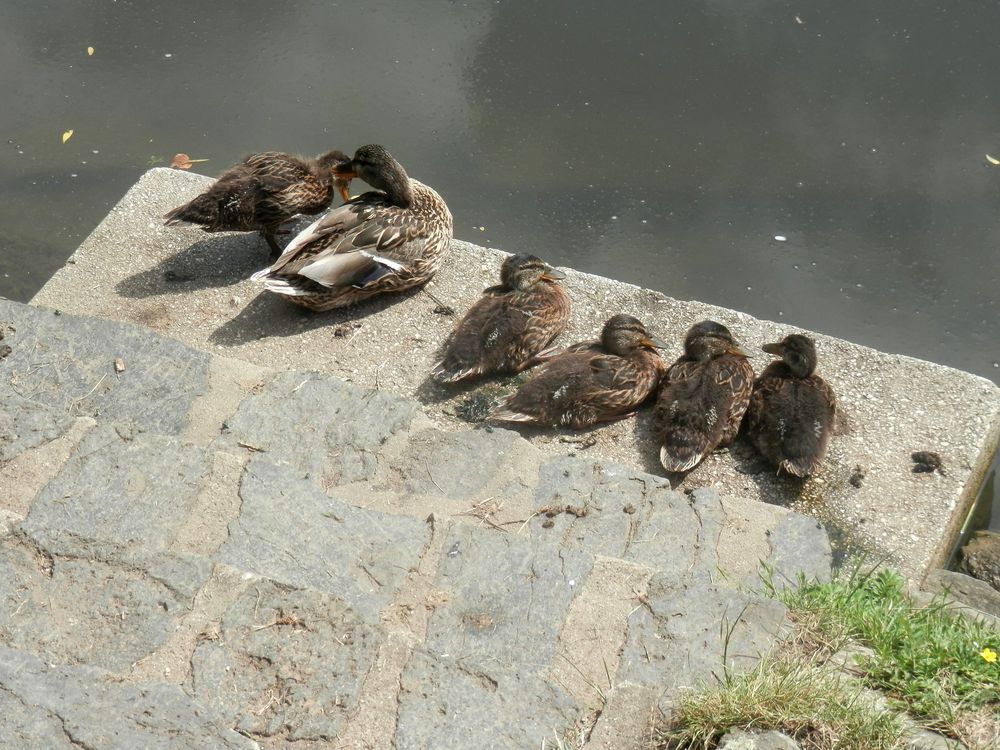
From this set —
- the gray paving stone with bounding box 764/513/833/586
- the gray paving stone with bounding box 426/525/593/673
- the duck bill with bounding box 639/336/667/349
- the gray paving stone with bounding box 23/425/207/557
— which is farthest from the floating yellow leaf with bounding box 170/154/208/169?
the gray paving stone with bounding box 764/513/833/586

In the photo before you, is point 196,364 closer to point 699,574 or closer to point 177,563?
point 177,563

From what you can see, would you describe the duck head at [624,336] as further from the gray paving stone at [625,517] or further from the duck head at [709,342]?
the gray paving stone at [625,517]

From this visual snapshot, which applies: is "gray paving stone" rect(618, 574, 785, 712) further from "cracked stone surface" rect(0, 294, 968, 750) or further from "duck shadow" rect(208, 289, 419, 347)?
"duck shadow" rect(208, 289, 419, 347)

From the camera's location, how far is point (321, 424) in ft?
17.1

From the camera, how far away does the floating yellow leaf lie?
9.27m

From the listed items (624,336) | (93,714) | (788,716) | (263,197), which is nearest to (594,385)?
(624,336)

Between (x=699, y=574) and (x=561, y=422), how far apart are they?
5.98ft

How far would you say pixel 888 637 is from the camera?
3.77 m

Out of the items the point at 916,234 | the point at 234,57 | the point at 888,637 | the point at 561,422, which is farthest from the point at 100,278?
the point at 916,234

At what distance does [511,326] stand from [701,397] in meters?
1.06

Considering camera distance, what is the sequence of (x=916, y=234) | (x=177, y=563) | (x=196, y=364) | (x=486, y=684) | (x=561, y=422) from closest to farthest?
(x=486, y=684) → (x=177, y=563) → (x=196, y=364) → (x=561, y=422) → (x=916, y=234)

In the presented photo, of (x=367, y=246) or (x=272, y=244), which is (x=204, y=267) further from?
(x=367, y=246)

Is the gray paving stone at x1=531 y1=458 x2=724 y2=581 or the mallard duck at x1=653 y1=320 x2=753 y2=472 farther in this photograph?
the mallard duck at x1=653 y1=320 x2=753 y2=472

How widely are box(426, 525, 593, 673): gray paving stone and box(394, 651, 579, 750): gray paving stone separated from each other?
0.06m
